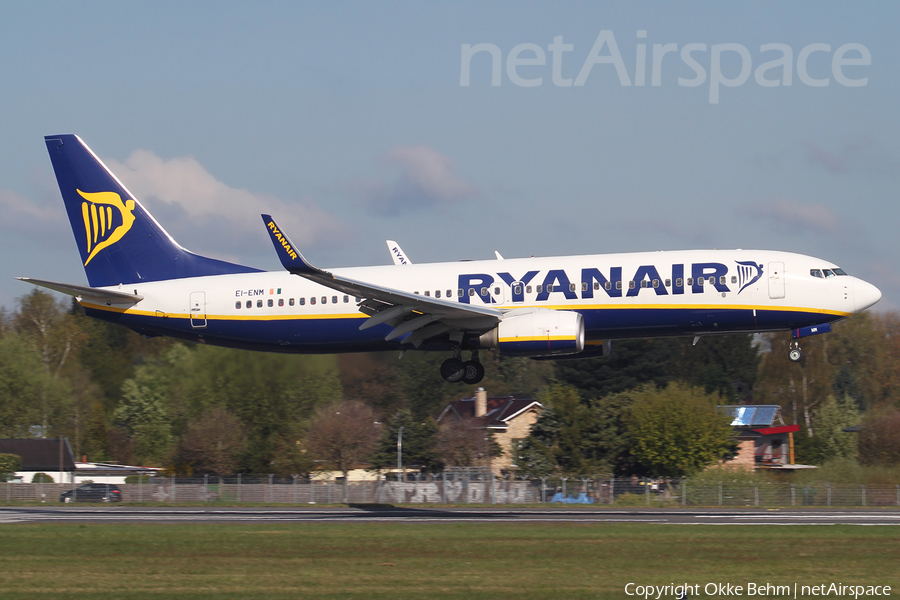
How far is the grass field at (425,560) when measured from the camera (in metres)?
20.8

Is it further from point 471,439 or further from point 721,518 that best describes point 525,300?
point 471,439

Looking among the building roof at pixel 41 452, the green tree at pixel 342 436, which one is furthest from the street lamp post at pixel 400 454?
the building roof at pixel 41 452

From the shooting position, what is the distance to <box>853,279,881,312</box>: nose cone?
3181 cm

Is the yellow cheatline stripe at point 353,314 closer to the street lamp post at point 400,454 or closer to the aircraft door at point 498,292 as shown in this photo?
the aircraft door at point 498,292

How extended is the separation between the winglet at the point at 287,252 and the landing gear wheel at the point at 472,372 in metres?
7.65

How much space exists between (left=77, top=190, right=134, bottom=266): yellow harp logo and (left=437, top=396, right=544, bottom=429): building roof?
141 ft

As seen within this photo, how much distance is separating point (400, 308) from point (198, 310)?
341 inches

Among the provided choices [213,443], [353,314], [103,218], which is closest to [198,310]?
[353,314]

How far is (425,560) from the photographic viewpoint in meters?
24.3

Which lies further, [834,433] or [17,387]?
[834,433]

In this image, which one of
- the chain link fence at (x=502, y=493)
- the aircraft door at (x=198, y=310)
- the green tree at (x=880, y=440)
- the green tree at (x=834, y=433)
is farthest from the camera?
the green tree at (x=834, y=433)

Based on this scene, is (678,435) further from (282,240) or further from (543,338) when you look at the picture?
(282,240)

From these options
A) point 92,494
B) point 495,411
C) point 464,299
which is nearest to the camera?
point 464,299

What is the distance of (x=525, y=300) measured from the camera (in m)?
33.4
